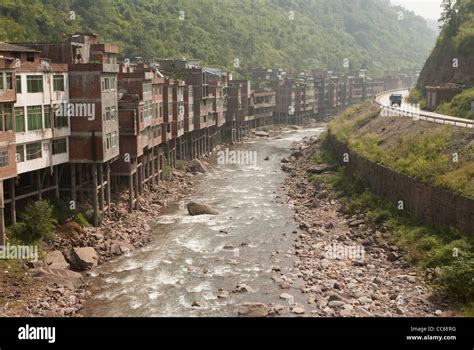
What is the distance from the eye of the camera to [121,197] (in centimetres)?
4244

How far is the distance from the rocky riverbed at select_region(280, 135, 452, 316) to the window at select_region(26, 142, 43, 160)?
16173mm

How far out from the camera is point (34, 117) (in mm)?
31891

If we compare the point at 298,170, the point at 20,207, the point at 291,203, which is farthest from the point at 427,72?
the point at 20,207

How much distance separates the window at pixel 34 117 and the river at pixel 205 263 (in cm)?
920

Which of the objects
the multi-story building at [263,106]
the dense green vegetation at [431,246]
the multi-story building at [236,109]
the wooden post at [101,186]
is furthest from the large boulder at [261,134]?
the wooden post at [101,186]

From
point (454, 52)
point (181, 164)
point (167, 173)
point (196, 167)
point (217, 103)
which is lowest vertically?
point (196, 167)

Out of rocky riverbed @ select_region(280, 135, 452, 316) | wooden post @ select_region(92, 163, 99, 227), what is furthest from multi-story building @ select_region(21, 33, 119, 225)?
rocky riverbed @ select_region(280, 135, 452, 316)

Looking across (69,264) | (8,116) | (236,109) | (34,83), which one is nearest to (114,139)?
(34,83)

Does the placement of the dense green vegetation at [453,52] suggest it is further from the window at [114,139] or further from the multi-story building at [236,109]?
the window at [114,139]

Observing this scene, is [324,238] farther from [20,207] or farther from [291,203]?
[20,207]

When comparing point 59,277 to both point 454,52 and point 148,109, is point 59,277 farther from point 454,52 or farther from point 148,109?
point 454,52

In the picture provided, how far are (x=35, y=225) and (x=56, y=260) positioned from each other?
8.55 feet

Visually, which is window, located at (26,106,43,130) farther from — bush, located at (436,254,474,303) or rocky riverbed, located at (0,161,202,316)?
bush, located at (436,254,474,303)

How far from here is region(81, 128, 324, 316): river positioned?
2598 centimetres
